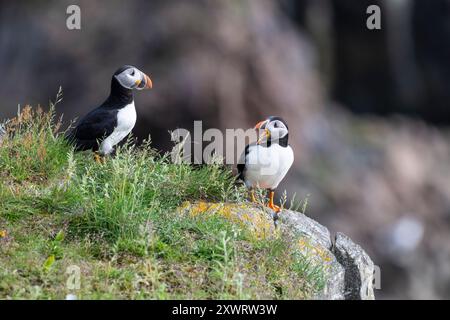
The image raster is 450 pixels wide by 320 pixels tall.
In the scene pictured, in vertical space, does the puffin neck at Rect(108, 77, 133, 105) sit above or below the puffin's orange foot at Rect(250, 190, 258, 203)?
above

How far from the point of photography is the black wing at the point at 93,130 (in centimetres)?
773

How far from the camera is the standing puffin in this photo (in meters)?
7.74

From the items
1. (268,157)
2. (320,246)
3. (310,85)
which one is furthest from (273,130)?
(310,85)

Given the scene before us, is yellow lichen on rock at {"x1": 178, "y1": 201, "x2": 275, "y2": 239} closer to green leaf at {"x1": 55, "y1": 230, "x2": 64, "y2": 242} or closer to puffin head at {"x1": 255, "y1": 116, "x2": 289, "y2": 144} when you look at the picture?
puffin head at {"x1": 255, "y1": 116, "x2": 289, "y2": 144}

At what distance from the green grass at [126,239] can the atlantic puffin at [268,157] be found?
1.40 feet

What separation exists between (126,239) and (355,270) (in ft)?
5.99

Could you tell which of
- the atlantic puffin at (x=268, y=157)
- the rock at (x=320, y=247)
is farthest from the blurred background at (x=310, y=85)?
the rock at (x=320, y=247)

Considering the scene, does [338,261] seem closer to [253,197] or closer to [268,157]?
[253,197]

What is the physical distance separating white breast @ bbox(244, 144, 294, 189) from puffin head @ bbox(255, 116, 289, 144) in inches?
3.1

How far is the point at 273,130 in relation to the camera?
7.36 meters

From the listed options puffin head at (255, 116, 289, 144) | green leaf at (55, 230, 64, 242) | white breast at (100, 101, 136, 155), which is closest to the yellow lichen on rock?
puffin head at (255, 116, 289, 144)

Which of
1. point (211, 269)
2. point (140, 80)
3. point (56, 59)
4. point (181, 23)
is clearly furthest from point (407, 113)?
point (211, 269)

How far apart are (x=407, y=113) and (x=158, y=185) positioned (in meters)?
22.3

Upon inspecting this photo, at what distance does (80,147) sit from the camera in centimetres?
770
